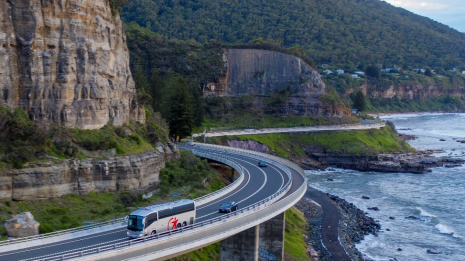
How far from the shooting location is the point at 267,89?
107m

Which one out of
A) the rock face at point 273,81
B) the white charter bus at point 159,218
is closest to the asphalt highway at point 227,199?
the white charter bus at point 159,218

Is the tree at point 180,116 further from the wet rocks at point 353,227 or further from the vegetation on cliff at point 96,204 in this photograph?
the vegetation on cliff at point 96,204

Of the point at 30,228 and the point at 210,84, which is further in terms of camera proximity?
the point at 210,84

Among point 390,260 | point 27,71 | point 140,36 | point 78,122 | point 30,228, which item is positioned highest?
point 140,36

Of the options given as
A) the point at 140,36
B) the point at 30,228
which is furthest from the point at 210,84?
the point at 30,228

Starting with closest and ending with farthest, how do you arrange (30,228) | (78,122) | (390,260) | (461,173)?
1. (30,228)
2. (78,122)
3. (390,260)
4. (461,173)

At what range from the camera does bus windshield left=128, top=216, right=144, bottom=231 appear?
26.7 meters

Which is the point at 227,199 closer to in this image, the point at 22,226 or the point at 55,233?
the point at 55,233

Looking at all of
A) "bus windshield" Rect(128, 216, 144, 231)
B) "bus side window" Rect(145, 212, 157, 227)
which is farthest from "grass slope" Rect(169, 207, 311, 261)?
"bus windshield" Rect(128, 216, 144, 231)

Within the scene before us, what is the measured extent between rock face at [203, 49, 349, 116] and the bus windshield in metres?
78.1

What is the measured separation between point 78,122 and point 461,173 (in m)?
63.0

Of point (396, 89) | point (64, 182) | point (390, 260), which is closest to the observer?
point (64, 182)

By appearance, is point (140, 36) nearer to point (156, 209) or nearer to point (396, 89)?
point (156, 209)

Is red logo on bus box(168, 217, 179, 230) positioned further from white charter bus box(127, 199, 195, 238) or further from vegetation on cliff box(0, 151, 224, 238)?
vegetation on cliff box(0, 151, 224, 238)
